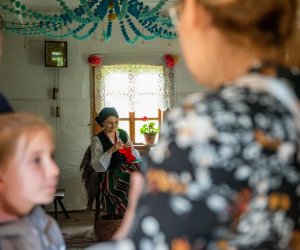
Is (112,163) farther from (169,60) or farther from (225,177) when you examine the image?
(225,177)

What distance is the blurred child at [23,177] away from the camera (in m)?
0.97

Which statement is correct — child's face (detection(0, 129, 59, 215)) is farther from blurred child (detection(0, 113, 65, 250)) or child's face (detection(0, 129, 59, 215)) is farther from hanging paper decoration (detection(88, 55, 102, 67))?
hanging paper decoration (detection(88, 55, 102, 67))

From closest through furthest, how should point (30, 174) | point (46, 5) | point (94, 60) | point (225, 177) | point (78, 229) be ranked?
point (225, 177)
point (30, 174)
point (78, 229)
point (46, 5)
point (94, 60)

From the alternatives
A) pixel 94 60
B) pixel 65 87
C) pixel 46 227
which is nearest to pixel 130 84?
pixel 94 60

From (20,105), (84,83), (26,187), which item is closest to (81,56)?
(84,83)

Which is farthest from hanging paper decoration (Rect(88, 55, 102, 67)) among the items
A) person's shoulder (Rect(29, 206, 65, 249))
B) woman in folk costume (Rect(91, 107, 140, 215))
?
person's shoulder (Rect(29, 206, 65, 249))

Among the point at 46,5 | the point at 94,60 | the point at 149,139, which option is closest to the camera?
the point at 46,5

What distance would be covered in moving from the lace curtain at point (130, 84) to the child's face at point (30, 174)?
5567 millimetres

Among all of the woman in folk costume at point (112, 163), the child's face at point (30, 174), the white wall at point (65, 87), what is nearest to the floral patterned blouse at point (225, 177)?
the child's face at point (30, 174)

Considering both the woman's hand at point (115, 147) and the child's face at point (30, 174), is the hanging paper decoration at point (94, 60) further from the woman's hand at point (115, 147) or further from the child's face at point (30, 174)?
the child's face at point (30, 174)

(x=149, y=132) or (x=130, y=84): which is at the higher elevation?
(x=130, y=84)

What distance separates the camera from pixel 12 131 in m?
0.98

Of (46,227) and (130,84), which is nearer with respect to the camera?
(46,227)

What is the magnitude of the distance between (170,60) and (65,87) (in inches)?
56.6
